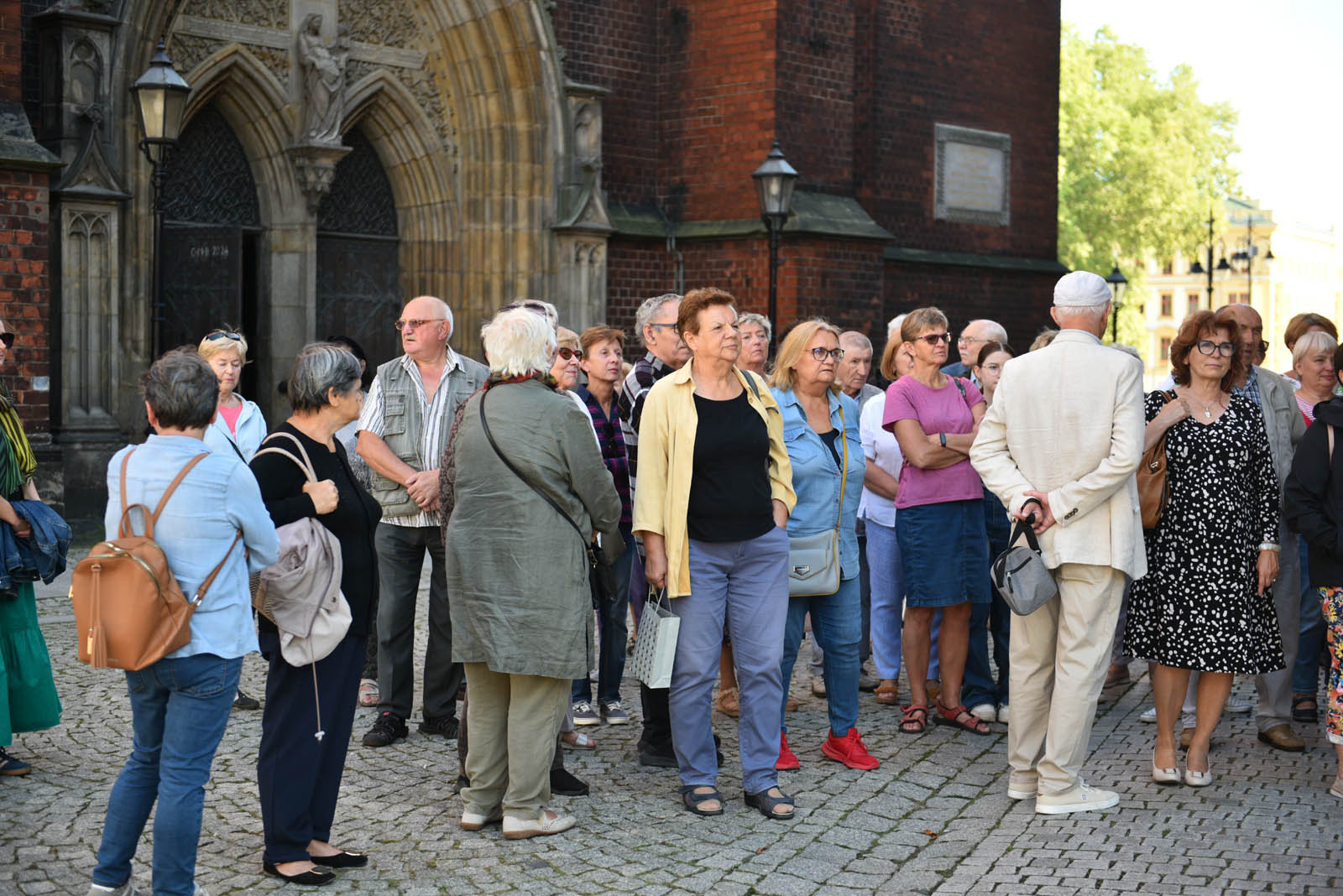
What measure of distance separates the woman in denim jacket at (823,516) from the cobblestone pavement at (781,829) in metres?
0.16

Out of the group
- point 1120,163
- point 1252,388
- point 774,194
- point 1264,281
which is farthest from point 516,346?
point 1264,281

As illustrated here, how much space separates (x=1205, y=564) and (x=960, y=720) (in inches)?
58.5

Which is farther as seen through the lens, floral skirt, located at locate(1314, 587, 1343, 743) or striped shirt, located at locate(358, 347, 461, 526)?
striped shirt, located at locate(358, 347, 461, 526)

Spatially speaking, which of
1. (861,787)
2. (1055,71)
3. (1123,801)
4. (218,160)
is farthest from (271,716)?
(1055,71)

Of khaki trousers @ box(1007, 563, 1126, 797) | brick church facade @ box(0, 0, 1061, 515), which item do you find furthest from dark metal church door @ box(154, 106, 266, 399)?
khaki trousers @ box(1007, 563, 1126, 797)

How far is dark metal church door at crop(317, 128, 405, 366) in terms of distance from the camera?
1452 centimetres

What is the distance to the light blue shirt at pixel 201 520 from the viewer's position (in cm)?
421

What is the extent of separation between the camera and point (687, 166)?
15883mm

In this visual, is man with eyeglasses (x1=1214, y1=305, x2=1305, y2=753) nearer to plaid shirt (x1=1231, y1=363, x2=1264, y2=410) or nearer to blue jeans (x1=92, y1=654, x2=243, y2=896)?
plaid shirt (x1=1231, y1=363, x2=1264, y2=410)

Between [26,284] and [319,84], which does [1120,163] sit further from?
[26,284]

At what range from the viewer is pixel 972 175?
18.4m

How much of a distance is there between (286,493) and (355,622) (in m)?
0.50

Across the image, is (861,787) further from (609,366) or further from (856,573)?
(609,366)

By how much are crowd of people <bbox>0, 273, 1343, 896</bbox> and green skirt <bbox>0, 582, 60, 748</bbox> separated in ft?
0.04
